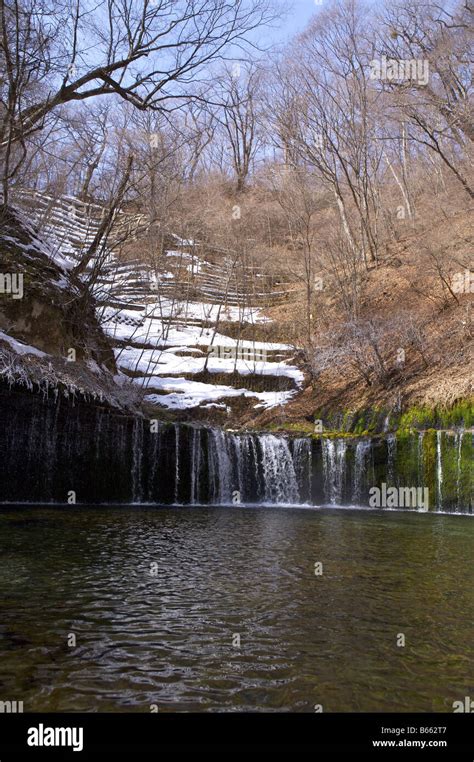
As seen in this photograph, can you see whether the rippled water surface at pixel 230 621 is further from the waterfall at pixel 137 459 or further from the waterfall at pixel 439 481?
the waterfall at pixel 439 481

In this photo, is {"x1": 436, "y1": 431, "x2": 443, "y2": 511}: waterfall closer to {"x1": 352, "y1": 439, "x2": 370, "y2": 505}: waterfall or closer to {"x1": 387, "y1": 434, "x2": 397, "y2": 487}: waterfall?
{"x1": 387, "y1": 434, "x2": 397, "y2": 487}: waterfall

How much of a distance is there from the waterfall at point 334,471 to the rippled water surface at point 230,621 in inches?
245

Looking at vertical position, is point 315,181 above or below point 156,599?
above

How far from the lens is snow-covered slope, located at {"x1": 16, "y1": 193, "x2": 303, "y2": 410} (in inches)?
784

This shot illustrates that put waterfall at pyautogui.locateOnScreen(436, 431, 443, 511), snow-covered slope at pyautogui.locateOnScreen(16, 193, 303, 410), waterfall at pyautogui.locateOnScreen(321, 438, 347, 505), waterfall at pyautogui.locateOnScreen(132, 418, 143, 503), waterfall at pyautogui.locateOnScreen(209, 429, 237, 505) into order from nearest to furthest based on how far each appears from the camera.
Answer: waterfall at pyautogui.locateOnScreen(436, 431, 443, 511)
waterfall at pyautogui.locateOnScreen(132, 418, 143, 503)
waterfall at pyautogui.locateOnScreen(209, 429, 237, 505)
waterfall at pyautogui.locateOnScreen(321, 438, 347, 505)
snow-covered slope at pyautogui.locateOnScreen(16, 193, 303, 410)

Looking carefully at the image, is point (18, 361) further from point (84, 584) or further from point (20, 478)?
point (84, 584)

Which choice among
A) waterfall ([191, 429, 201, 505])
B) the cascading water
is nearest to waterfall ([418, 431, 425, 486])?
the cascading water

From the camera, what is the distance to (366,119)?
26.5m

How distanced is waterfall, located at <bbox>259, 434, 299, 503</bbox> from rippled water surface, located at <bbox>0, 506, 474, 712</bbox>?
251 inches

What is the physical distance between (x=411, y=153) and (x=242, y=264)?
38.6ft

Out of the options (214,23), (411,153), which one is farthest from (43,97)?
(411,153)

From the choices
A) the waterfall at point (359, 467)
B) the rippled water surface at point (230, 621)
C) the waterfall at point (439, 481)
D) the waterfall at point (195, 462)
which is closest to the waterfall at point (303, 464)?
the waterfall at point (359, 467)

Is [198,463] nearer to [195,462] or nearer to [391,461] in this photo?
[195,462]

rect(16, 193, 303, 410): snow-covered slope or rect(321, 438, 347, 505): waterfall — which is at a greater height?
rect(16, 193, 303, 410): snow-covered slope
